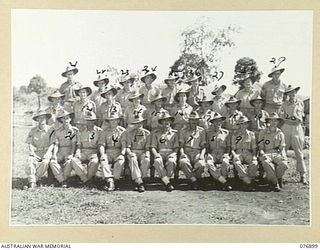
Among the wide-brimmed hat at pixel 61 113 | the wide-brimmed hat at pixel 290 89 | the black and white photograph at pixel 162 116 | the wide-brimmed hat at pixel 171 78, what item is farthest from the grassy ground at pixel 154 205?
the wide-brimmed hat at pixel 171 78

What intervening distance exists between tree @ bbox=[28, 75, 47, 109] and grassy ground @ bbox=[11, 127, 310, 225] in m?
0.13

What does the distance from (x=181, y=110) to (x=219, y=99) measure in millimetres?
131

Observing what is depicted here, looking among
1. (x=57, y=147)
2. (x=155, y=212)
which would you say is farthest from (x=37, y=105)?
(x=155, y=212)

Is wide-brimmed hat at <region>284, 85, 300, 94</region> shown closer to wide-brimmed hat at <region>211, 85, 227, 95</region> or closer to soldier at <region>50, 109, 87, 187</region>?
wide-brimmed hat at <region>211, 85, 227, 95</region>

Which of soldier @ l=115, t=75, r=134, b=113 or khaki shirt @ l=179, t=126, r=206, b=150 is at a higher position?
soldier @ l=115, t=75, r=134, b=113

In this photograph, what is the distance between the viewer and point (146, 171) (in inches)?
61.3

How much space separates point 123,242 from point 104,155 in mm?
290

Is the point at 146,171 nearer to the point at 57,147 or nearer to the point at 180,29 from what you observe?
the point at 57,147

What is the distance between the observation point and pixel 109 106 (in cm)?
156

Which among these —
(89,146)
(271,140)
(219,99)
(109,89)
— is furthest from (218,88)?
(89,146)

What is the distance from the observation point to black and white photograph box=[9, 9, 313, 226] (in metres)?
1.54

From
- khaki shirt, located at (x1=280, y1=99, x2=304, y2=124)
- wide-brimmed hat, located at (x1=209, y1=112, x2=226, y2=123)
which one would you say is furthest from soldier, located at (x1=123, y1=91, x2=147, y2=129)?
khaki shirt, located at (x1=280, y1=99, x2=304, y2=124)

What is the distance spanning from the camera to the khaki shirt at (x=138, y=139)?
155 cm

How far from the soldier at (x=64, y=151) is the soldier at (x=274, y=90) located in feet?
2.09
